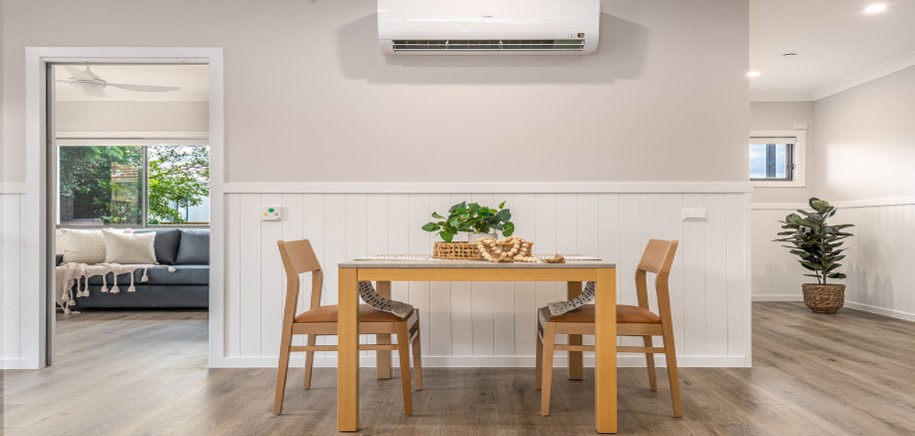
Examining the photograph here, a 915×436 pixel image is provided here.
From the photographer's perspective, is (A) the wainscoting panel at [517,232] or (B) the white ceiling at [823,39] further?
(B) the white ceiling at [823,39]

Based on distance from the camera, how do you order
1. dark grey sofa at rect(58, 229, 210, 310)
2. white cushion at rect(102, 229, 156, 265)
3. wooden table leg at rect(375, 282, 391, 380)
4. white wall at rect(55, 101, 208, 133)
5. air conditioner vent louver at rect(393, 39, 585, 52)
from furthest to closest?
white wall at rect(55, 101, 208, 133) < white cushion at rect(102, 229, 156, 265) < dark grey sofa at rect(58, 229, 210, 310) < air conditioner vent louver at rect(393, 39, 585, 52) < wooden table leg at rect(375, 282, 391, 380)

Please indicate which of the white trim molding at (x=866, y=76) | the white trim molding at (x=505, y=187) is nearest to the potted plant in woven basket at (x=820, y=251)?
the white trim molding at (x=866, y=76)

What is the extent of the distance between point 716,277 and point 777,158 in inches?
148

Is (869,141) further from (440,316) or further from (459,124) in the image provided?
(440,316)

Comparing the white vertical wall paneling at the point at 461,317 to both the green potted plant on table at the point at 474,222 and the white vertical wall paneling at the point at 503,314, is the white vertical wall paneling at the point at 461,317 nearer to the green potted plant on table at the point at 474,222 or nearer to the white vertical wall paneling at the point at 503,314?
the white vertical wall paneling at the point at 503,314

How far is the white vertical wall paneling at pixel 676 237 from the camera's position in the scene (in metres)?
3.05

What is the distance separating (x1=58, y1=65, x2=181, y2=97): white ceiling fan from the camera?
498 centimetres

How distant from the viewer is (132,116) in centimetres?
627

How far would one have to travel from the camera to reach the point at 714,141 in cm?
306

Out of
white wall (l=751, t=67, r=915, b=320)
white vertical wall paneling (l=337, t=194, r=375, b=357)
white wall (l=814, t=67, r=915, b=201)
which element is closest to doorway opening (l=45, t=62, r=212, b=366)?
white vertical wall paneling (l=337, t=194, r=375, b=357)

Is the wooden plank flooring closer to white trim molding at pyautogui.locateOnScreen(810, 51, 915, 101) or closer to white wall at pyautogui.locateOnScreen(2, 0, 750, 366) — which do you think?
white wall at pyautogui.locateOnScreen(2, 0, 750, 366)

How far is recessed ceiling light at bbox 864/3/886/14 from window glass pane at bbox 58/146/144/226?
7037mm

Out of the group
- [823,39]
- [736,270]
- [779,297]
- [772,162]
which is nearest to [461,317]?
[736,270]

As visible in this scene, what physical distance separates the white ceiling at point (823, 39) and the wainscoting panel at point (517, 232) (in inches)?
65.1
